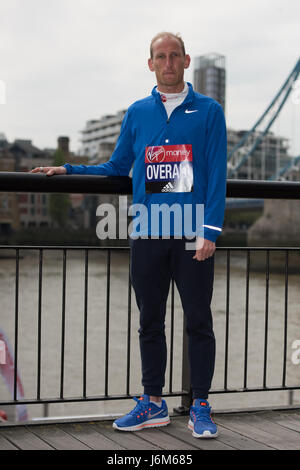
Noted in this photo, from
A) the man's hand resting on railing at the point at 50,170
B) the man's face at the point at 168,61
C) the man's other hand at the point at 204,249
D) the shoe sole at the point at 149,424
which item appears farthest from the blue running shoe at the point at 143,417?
the man's face at the point at 168,61

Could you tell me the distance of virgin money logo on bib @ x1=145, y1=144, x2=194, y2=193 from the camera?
1.83 m

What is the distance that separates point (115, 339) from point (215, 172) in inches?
1848

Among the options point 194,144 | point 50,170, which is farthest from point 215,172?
point 50,170

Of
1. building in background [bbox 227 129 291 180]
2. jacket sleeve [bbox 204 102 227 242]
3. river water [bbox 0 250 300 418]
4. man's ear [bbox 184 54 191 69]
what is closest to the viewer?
jacket sleeve [bbox 204 102 227 242]

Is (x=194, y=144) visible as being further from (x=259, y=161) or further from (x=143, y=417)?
(x=259, y=161)

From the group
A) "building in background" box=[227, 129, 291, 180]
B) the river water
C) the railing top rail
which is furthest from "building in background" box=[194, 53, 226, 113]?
the railing top rail

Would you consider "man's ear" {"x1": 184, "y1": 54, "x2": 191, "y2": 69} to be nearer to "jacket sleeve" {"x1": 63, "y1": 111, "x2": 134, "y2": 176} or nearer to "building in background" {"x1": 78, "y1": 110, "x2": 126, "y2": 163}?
"jacket sleeve" {"x1": 63, "y1": 111, "x2": 134, "y2": 176}

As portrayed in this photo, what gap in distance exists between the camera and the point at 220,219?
1802mm

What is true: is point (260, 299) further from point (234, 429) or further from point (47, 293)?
point (234, 429)

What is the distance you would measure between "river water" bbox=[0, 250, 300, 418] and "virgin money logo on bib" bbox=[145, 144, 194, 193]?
72.6ft

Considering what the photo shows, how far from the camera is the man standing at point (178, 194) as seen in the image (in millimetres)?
1816

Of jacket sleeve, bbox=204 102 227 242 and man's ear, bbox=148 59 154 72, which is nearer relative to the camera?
jacket sleeve, bbox=204 102 227 242

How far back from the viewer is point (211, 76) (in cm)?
9469

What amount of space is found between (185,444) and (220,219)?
709 millimetres
